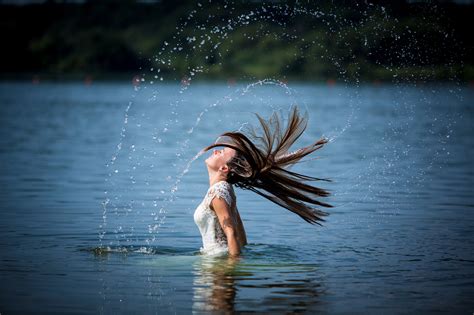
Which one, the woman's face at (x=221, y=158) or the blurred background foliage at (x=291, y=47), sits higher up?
the blurred background foliage at (x=291, y=47)

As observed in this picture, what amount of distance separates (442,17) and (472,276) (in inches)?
2538

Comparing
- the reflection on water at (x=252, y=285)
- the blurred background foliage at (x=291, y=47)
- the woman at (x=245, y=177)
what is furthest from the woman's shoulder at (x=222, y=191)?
the blurred background foliage at (x=291, y=47)

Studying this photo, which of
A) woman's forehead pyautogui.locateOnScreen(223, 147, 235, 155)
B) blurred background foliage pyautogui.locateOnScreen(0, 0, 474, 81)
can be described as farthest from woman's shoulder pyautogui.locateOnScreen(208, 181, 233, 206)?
blurred background foliage pyautogui.locateOnScreen(0, 0, 474, 81)

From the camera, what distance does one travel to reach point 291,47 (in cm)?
15800

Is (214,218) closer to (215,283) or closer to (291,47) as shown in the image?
(215,283)

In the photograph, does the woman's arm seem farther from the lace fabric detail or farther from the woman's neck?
the woman's neck

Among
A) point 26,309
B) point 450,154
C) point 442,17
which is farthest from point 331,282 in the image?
point 442,17

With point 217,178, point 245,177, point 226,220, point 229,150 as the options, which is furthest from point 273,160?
point 226,220

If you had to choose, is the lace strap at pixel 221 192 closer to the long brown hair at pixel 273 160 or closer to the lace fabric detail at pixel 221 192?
the lace fabric detail at pixel 221 192

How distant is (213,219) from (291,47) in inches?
5792

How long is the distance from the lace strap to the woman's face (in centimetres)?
26

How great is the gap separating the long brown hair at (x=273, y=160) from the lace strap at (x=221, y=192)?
237 millimetres

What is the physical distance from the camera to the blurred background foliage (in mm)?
86438

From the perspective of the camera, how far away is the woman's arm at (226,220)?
472 inches
